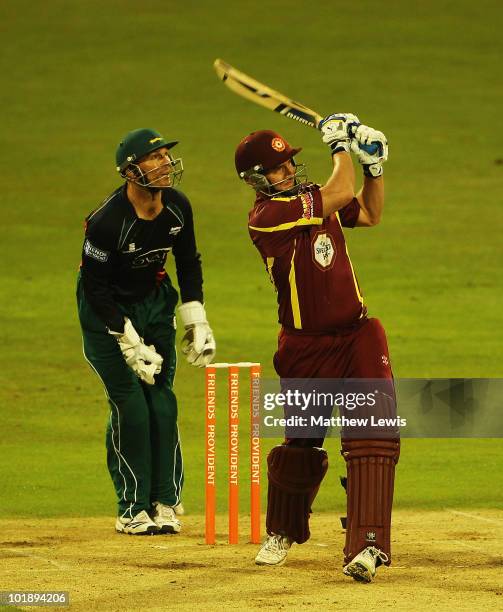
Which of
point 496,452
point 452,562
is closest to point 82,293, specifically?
point 452,562

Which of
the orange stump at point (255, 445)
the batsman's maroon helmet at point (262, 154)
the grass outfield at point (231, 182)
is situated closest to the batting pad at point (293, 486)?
the orange stump at point (255, 445)

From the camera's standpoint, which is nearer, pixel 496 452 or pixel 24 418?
pixel 496 452

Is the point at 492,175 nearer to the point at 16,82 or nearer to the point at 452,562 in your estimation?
the point at 16,82

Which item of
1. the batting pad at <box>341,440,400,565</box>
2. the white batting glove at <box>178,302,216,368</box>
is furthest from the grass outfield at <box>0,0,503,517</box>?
the batting pad at <box>341,440,400,565</box>

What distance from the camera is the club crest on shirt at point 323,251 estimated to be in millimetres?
6852

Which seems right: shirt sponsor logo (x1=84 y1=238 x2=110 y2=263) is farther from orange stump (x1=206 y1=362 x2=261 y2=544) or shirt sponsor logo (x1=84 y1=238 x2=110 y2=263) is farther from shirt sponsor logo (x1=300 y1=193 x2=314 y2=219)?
shirt sponsor logo (x1=300 y1=193 x2=314 y2=219)

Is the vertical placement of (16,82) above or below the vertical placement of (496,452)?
above

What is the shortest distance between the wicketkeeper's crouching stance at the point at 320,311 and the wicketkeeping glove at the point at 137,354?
3.05ft

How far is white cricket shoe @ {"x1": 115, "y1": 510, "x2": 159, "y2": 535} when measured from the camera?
311 inches

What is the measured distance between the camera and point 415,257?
17.2 metres

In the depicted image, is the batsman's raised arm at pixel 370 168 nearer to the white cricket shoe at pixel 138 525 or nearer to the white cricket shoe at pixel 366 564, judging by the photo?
the white cricket shoe at pixel 366 564

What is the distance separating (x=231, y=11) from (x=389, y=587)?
23.2 metres

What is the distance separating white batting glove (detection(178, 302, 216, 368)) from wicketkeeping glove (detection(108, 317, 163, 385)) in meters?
0.22

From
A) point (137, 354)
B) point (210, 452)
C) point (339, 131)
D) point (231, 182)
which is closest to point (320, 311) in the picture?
point (339, 131)
